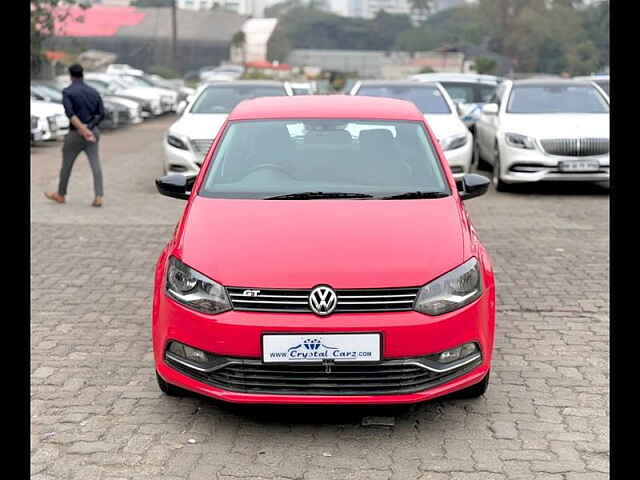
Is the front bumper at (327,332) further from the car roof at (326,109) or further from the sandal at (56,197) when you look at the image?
the sandal at (56,197)

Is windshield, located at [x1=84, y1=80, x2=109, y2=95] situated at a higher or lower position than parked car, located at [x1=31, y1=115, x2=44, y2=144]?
higher

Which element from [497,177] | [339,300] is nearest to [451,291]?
[339,300]

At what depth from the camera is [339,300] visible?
4.64 metres

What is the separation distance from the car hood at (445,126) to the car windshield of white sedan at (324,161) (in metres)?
7.00

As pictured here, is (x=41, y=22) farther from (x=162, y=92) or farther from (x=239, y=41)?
(x=239, y=41)

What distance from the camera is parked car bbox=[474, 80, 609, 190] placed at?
13141 millimetres

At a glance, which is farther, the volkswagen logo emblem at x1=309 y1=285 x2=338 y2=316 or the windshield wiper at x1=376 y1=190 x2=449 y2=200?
the windshield wiper at x1=376 y1=190 x2=449 y2=200

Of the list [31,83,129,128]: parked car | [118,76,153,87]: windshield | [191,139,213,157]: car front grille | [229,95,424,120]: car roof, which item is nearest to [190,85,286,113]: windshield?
[191,139,213,157]: car front grille

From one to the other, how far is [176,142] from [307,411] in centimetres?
856

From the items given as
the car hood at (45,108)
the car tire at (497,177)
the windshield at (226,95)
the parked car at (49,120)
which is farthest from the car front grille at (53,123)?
the car tire at (497,177)

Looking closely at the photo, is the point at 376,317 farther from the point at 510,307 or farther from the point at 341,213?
the point at 510,307

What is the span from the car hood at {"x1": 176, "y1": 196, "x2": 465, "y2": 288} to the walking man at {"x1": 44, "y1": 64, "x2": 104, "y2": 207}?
22.7ft

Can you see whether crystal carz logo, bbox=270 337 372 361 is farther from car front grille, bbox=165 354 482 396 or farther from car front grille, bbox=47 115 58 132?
car front grille, bbox=47 115 58 132

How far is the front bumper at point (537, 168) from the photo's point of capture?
1314cm
